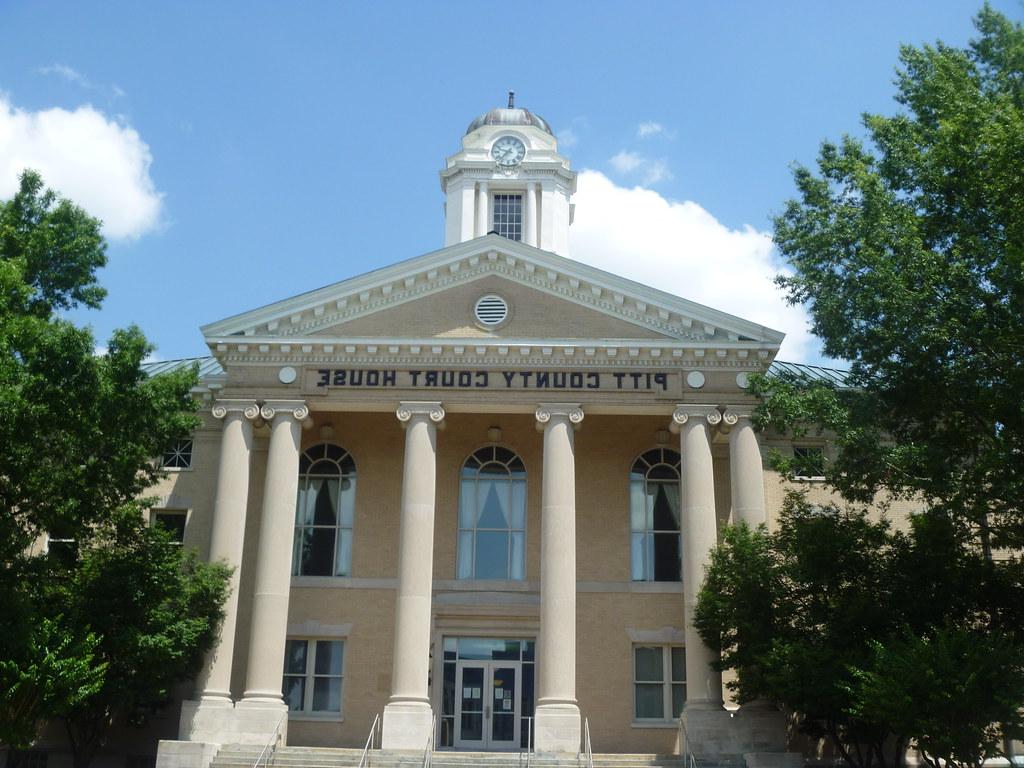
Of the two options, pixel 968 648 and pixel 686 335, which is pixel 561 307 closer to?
pixel 686 335

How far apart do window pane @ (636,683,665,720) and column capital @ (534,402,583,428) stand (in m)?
6.89

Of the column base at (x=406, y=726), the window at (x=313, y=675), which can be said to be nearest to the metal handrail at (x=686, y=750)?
the column base at (x=406, y=726)

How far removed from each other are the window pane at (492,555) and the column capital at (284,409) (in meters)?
5.77

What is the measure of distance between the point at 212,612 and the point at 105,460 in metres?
5.13

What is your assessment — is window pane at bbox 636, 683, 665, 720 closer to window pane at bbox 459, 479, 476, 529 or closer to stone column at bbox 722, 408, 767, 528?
stone column at bbox 722, 408, 767, 528

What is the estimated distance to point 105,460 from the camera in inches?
860

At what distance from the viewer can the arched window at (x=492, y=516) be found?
29.3 m

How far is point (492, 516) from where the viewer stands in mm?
29812

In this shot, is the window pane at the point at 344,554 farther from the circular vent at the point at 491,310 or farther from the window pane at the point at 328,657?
the circular vent at the point at 491,310

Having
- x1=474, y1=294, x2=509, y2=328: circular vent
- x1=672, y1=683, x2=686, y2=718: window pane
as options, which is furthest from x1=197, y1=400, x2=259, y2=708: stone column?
x1=672, y1=683, x2=686, y2=718: window pane

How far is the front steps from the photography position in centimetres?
2309

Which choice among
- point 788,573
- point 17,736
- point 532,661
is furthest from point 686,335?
point 17,736

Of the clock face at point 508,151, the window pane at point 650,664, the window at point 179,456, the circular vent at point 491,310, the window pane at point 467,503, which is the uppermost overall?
the clock face at point 508,151

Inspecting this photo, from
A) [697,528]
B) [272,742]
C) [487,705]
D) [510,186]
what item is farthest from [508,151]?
[272,742]
